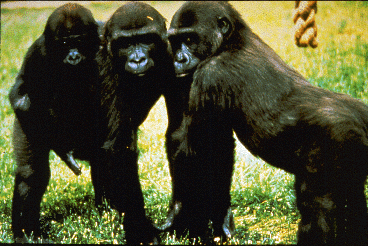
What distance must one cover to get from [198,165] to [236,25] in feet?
3.77

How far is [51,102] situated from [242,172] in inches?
74.1

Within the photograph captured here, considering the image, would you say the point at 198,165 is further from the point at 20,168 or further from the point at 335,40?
the point at 335,40

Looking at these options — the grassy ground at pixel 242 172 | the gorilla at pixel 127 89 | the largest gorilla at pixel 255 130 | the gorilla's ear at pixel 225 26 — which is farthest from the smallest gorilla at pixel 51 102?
the gorilla's ear at pixel 225 26

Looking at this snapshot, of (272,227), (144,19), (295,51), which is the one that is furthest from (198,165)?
(295,51)

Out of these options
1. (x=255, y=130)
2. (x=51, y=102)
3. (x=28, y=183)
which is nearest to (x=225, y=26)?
(x=255, y=130)

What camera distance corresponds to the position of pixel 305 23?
6090 mm

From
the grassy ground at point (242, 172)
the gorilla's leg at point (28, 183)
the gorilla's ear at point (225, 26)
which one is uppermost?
the gorilla's ear at point (225, 26)

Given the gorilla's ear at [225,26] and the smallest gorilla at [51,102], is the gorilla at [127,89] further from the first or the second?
the gorilla's ear at [225,26]

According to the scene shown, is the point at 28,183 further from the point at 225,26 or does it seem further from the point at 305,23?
the point at 305,23

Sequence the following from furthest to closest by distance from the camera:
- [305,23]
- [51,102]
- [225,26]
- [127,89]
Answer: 1. [305,23]
2. [51,102]
3. [127,89]
4. [225,26]

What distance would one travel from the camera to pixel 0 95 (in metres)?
6.29

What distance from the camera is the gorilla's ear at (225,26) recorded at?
3.00m

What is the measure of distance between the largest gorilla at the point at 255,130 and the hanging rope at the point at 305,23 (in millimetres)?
3201

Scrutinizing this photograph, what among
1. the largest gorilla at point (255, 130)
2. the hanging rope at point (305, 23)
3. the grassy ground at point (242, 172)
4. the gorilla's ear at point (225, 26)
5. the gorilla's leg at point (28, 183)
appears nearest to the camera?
the largest gorilla at point (255, 130)
